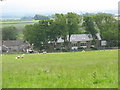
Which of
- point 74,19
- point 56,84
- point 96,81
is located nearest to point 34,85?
point 56,84

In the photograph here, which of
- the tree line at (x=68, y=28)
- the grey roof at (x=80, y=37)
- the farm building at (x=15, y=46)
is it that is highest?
the tree line at (x=68, y=28)

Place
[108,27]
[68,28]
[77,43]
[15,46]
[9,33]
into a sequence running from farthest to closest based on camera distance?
[9,33], [15,46], [77,43], [68,28], [108,27]

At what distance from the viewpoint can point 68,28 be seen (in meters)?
81.9

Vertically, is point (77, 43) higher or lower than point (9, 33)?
lower

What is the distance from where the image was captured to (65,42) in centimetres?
7931

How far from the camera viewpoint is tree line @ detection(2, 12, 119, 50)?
255ft

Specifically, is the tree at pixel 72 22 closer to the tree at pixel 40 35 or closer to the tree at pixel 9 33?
the tree at pixel 40 35

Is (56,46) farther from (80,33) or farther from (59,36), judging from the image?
(80,33)

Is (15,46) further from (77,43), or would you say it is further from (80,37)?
(80,37)

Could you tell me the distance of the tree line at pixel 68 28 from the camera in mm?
77806

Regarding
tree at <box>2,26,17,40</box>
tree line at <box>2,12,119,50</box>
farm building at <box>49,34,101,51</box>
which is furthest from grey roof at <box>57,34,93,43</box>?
tree at <box>2,26,17,40</box>

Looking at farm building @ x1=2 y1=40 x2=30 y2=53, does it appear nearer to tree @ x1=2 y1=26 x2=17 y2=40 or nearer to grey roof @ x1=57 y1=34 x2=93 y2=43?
tree @ x1=2 y1=26 x2=17 y2=40

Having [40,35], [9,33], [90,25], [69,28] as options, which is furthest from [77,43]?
[9,33]

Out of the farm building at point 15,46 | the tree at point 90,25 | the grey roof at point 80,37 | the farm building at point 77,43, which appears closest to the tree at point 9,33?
the farm building at point 15,46
